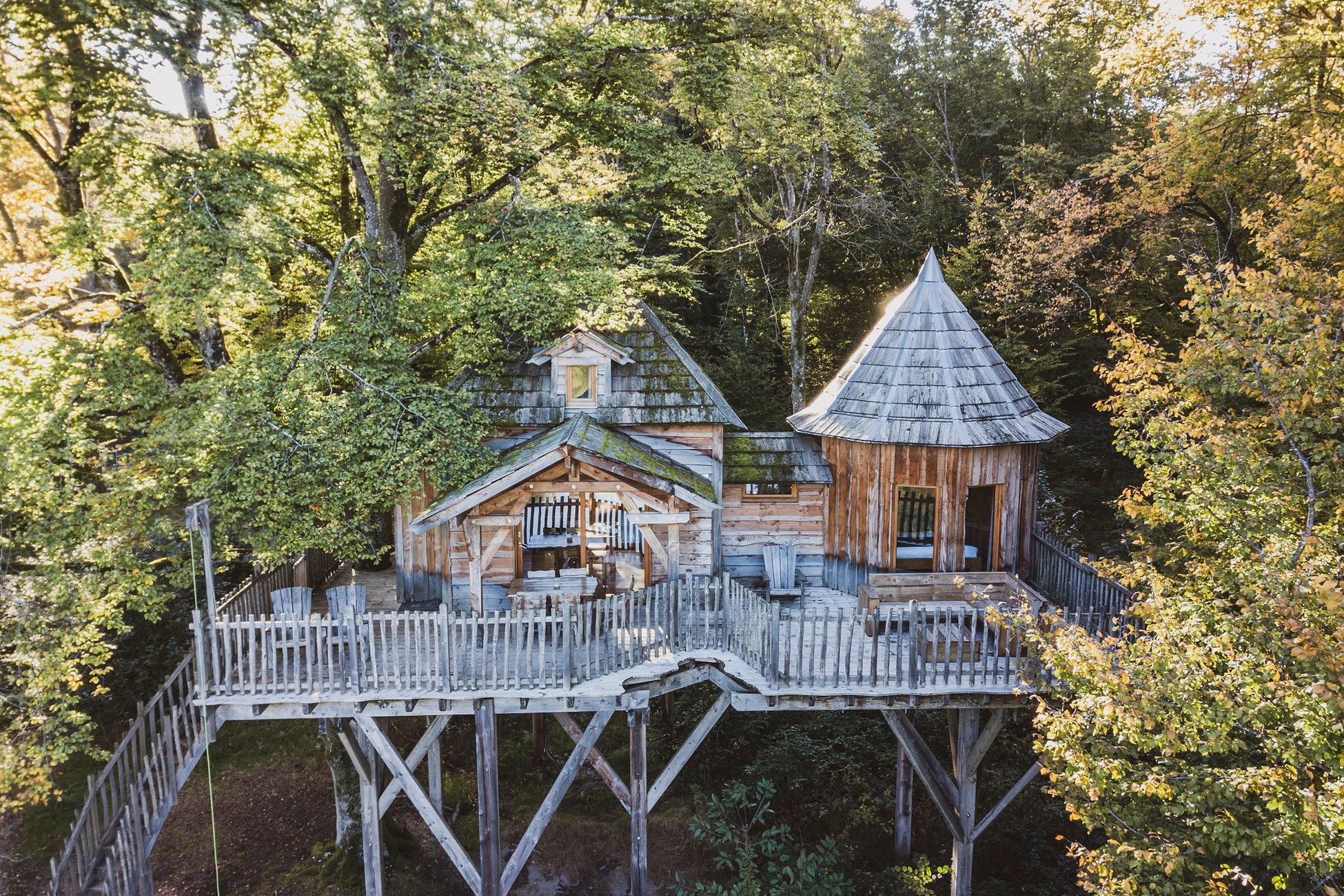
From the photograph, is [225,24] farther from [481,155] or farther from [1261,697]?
[1261,697]

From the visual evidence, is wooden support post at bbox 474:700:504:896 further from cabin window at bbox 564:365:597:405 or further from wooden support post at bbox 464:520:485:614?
cabin window at bbox 564:365:597:405

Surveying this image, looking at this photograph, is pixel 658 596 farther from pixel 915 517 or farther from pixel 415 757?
pixel 915 517

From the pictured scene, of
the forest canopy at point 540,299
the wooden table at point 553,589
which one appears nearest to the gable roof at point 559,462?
the forest canopy at point 540,299

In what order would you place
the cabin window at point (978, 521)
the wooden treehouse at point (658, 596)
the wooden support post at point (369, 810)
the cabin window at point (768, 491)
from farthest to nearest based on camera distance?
the cabin window at point (978, 521)
the cabin window at point (768, 491)
the wooden support post at point (369, 810)
the wooden treehouse at point (658, 596)

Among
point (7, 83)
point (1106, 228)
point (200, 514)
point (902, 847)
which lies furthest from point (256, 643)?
point (1106, 228)

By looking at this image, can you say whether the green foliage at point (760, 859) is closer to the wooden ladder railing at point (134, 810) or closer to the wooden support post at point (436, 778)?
the wooden support post at point (436, 778)

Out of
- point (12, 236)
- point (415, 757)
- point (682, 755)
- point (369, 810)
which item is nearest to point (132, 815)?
point (369, 810)
